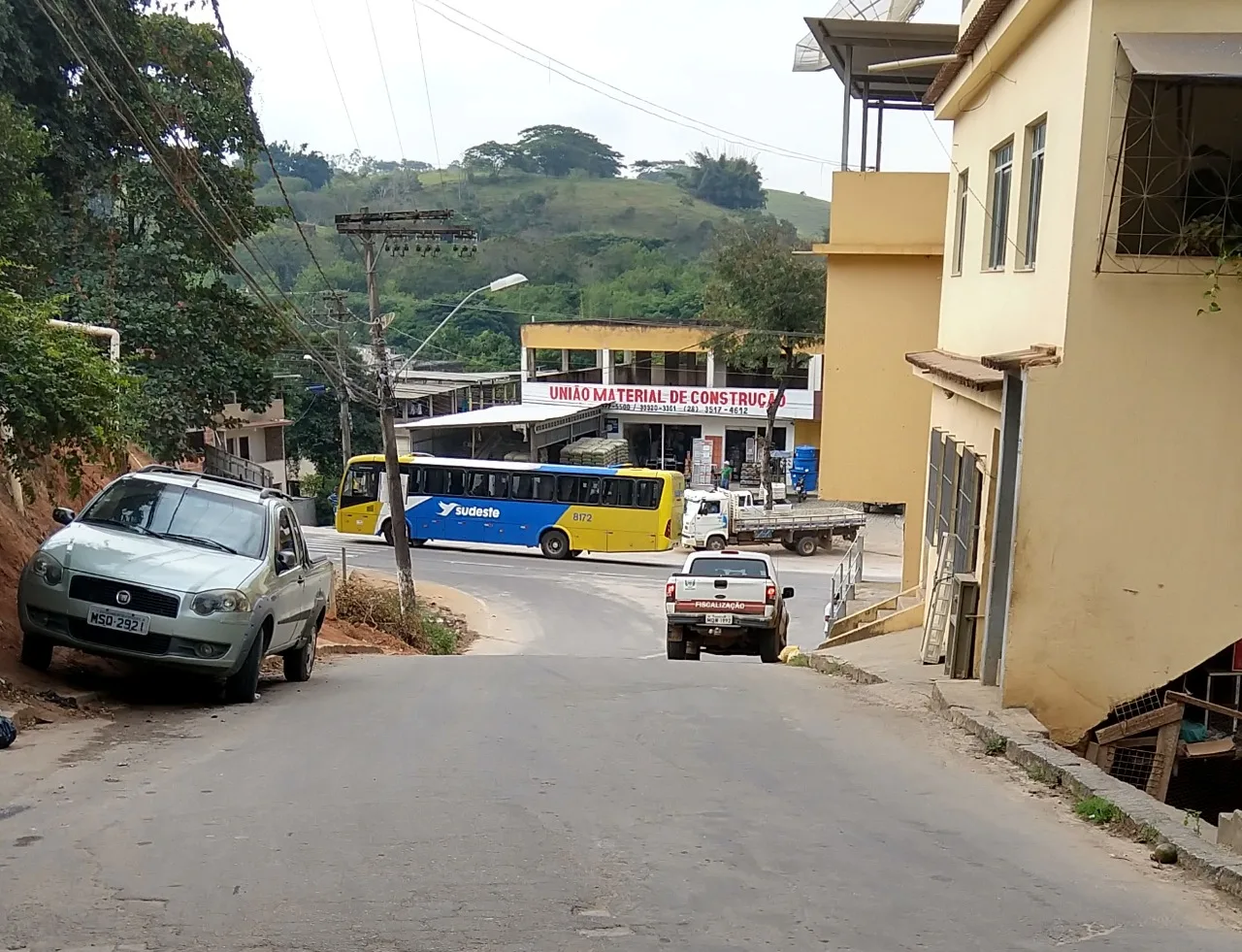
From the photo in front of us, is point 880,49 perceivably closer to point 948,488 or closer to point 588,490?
point 948,488

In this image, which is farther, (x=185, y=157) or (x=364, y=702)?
(x=185, y=157)

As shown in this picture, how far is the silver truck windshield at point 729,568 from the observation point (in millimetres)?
20172

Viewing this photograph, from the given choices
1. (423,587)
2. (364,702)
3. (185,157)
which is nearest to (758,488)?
(423,587)

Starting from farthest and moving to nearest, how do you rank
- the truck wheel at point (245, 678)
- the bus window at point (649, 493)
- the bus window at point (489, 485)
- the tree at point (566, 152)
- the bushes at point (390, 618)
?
the tree at point (566, 152), the bus window at point (489, 485), the bus window at point (649, 493), the bushes at point (390, 618), the truck wheel at point (245, 678)

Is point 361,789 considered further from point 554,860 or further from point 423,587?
point 423,587

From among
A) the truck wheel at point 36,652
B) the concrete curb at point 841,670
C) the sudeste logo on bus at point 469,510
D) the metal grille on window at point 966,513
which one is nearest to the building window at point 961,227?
the metal grille on window at point 966,513

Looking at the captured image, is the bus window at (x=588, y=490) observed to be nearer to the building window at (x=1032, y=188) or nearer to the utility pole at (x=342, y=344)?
the utility pole at (x=342, y=344)

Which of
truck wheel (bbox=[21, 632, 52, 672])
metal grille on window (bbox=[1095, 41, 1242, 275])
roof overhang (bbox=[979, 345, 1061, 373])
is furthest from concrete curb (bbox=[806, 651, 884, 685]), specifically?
truck wheel (bbox=[21, 632, 52, 672])

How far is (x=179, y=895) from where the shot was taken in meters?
4.93

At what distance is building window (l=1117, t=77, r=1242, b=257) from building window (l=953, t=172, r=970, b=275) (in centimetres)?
569

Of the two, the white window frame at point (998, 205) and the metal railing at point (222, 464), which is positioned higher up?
the white window frame at point (998, 205)

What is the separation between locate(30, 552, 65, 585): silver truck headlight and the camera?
373 inches

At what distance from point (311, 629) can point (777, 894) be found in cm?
820

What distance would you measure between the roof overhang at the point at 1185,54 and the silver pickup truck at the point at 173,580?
786cm
